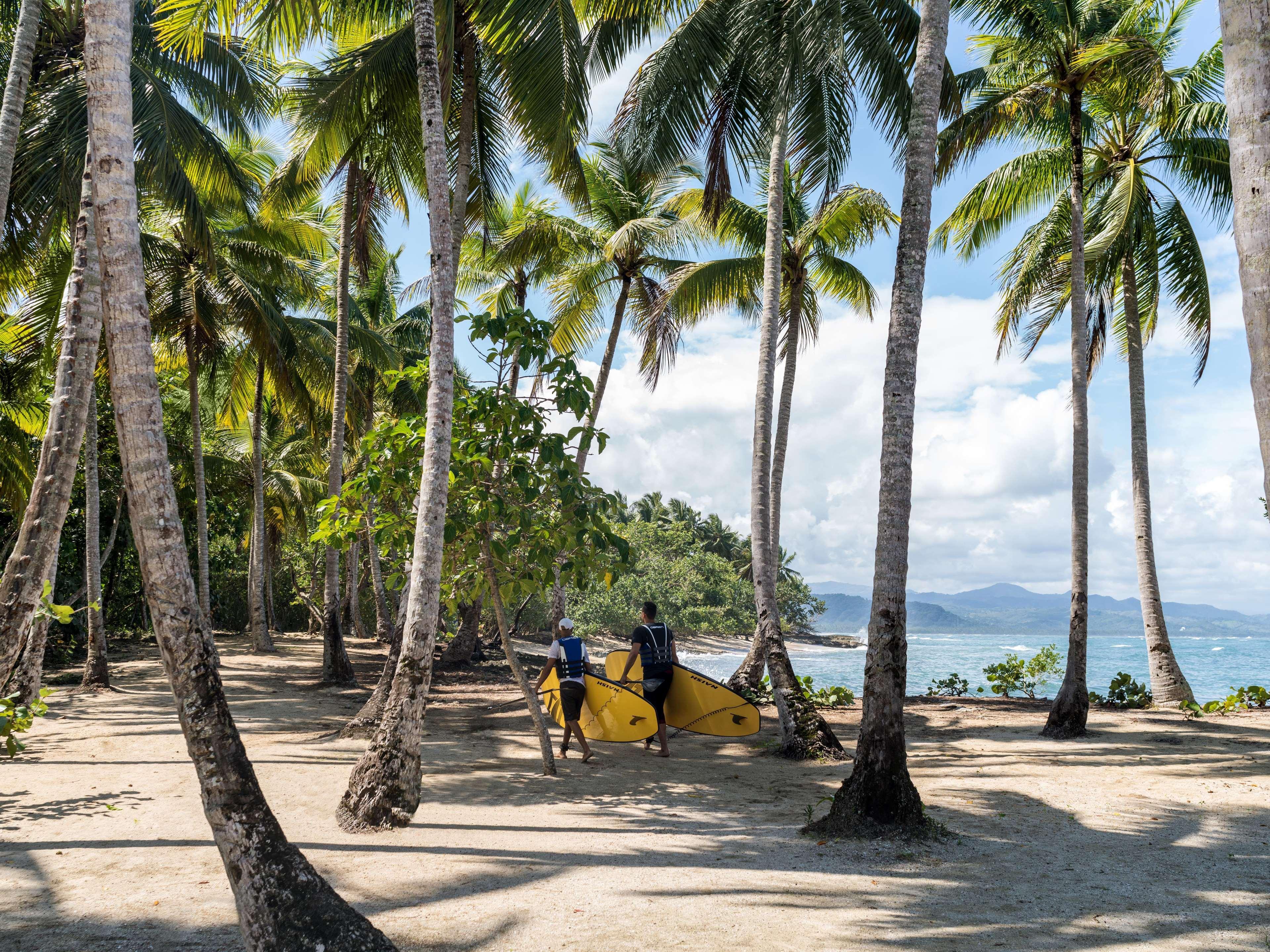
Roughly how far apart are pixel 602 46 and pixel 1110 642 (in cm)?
16553

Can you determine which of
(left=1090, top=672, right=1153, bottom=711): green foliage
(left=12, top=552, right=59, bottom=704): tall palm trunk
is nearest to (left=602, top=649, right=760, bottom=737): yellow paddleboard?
(left=1090, top=672, right=1153, bottom=711): green foliage

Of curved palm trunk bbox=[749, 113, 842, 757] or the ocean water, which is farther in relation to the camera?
the ocean water

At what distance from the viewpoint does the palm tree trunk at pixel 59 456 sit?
8148mm

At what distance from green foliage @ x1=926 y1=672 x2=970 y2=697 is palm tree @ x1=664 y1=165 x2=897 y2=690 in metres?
3.66

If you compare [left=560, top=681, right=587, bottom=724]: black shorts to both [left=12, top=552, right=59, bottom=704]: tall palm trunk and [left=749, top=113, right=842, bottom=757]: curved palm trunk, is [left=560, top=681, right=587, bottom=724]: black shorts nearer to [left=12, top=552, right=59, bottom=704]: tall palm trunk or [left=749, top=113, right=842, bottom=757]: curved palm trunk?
[left=749, top=113, right=842, bottom=757]: curved palm trunk

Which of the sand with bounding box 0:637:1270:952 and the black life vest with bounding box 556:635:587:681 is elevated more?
the black life vest with bounding box 556:635:587:681

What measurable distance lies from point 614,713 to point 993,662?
60.6 metres

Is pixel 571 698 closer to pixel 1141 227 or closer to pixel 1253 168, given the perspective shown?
pixel 1253 168

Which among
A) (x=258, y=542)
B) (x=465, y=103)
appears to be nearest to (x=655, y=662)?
(x=465, y=103)

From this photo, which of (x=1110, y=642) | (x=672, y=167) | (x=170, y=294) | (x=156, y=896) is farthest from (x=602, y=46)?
(x=1110, y=642)

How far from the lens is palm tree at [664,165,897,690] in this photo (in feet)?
46.9

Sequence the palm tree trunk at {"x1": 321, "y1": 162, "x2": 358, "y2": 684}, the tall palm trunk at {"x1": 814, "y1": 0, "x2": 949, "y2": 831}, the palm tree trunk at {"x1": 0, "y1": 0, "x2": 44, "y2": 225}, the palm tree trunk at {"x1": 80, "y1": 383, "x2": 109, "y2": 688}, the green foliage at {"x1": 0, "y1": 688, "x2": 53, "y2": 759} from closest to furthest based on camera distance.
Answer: the green foliage at {"x1": 0, "y1": 688, "x2": 53, "y2": 759} → the tall palm trunk at {"x1": 814, "y1": 0, "x2": 949, "y2": 831} → the palm tree trunk at {"x1": 0, "y1": 0, "x2": 44, "y2": 225} → the palm tree trunk at {"x1": 80, "y1": 383, "x2": 109, "y2": 688} → the palm tree trunk at {"x1": 321, "y1": 162, "x2": 358, "y2": 684}

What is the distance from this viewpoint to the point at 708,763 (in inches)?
363

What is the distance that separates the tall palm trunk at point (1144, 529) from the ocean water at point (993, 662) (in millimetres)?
2785
